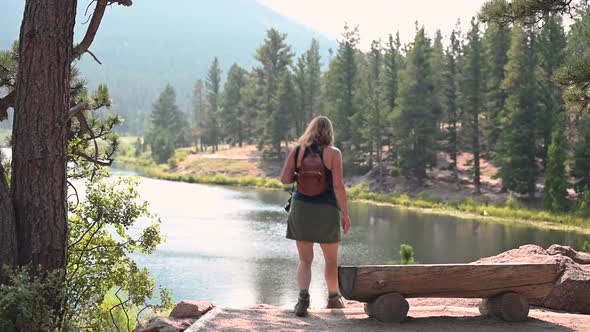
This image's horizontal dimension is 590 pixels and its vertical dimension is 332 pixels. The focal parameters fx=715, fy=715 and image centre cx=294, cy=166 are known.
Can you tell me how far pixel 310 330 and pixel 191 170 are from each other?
5136 cm

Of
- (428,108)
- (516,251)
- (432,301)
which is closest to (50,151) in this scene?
(432,301)

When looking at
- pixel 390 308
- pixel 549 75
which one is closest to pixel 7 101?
pixel 390 308

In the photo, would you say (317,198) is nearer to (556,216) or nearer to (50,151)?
(50,151)

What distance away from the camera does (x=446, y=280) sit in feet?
20.3

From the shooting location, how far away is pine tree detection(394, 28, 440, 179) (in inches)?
1661

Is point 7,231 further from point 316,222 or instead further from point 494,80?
point 494,80

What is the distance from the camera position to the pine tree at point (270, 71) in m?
56.5

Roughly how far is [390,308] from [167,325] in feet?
6.14

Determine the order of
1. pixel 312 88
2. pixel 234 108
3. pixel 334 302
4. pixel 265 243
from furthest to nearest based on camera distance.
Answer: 1. pixel 234 108
2. pixel 312 88
3. pixel 265 243
4. pixel 334 302

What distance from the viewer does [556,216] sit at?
30.9m

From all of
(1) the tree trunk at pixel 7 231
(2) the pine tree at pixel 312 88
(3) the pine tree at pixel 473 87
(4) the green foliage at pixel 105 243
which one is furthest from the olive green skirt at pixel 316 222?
(2) the pine tree at pixel 312 88

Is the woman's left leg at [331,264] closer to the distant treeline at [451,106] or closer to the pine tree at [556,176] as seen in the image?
the distant treeline at [451,106]

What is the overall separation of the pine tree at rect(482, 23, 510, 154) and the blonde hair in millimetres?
34029

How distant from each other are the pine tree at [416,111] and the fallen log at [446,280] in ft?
117
